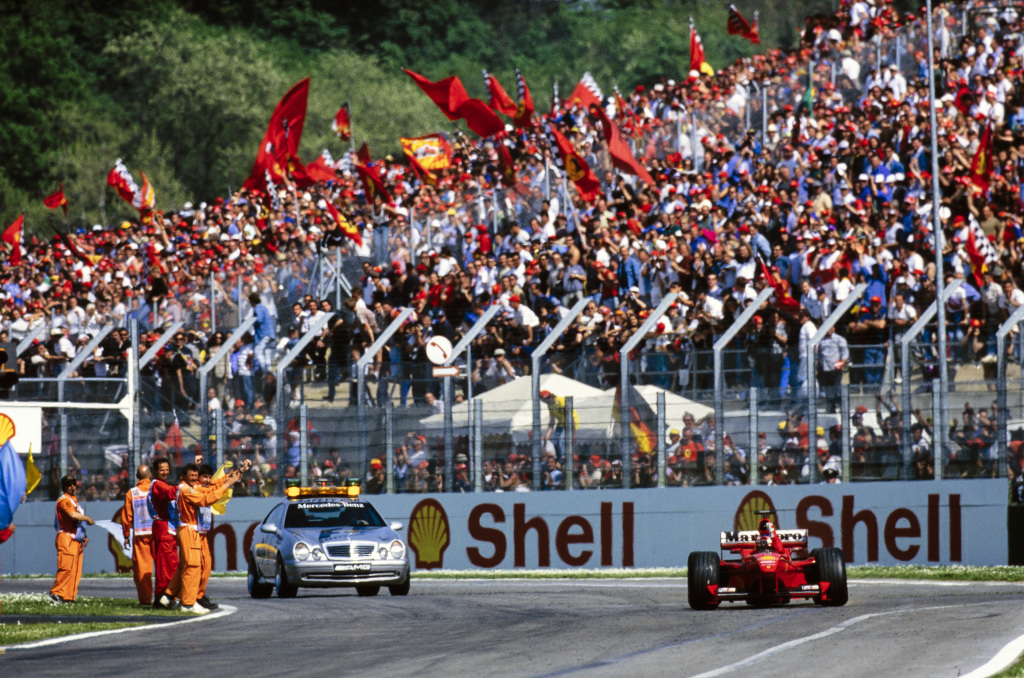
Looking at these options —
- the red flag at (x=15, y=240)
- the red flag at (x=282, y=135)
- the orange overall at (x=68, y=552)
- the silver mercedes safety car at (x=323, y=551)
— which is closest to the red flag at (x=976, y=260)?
the silver mercedes safety car at (x=323, y=551)

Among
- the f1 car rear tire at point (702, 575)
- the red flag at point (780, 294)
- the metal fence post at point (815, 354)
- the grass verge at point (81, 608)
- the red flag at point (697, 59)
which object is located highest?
the red flag at point (697, 59)

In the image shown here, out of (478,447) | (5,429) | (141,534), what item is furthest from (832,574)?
(478,447)

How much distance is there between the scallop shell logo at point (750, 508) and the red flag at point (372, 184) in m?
11.6

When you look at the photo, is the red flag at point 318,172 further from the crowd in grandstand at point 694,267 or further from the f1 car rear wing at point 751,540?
Answer: the f1 car rear wing at point 751,540

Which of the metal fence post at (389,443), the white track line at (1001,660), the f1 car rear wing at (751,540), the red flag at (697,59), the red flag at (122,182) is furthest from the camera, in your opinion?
the red flag at (122,182)

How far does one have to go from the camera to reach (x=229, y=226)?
36656 millimetres

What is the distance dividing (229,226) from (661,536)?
17.3 metres

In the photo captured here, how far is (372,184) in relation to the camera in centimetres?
3144

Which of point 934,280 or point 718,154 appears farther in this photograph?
point 718,154

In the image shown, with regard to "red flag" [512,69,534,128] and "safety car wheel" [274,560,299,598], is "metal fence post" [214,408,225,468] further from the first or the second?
"red flag" [512,69,534,128]

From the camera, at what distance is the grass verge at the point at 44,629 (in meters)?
13.6

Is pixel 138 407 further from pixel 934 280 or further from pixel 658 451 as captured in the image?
pixel 934 280

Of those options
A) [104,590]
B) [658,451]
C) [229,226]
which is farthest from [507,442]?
[229,226]

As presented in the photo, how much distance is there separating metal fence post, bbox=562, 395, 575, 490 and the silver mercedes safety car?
13.0ft
